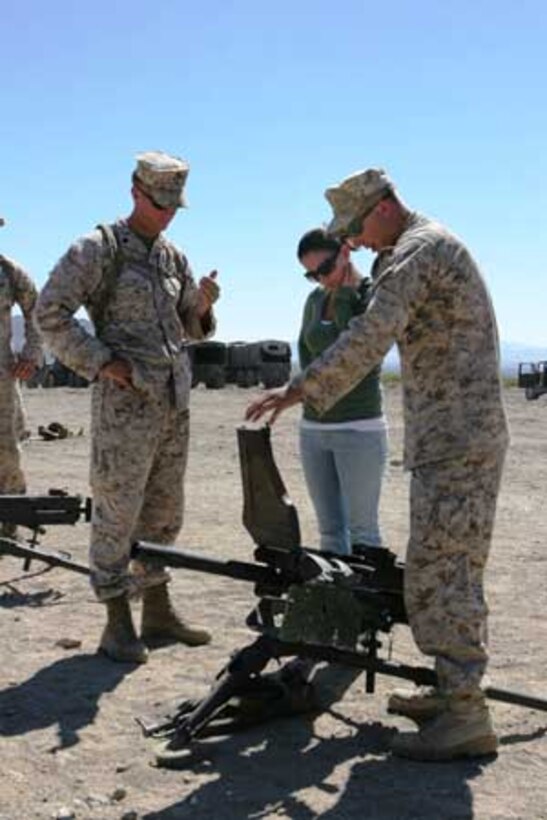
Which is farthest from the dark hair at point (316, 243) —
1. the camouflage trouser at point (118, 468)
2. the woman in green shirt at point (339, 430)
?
the camouflage trouser at point (118, 468)

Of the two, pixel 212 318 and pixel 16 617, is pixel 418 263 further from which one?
pixel 16 617

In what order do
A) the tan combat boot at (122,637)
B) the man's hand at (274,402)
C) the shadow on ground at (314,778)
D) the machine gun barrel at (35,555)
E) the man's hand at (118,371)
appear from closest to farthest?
the shadow on ground at (314,778), the man's hand at (274,402), the man's hand at (118,371), the tan combat boot at (122,637), the machine gun barrel at (35,555)

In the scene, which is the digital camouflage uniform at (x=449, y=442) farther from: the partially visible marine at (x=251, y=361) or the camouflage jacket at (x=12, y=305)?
the partially visible marine at (x=251, y=361)

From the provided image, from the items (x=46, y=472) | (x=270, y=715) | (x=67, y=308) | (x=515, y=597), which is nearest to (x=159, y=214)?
(x=67, y=308)

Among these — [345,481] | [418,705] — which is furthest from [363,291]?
[418,705]

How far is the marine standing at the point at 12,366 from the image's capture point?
7.83 metres

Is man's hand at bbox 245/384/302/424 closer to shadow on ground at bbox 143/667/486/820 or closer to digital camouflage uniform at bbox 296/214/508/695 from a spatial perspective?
digital camouflage uniform at bbox 296/214/508/695

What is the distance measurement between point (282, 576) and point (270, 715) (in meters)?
0.61

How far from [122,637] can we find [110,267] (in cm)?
170

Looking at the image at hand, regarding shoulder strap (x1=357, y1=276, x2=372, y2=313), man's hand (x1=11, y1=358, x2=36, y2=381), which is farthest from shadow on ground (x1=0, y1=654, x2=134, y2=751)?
man's hand (x1=11, y1=358, x2=36, y2=381)

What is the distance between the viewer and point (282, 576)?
444 centimetres

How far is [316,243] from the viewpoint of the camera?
5383 mm

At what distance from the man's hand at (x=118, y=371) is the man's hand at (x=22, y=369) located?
2766mm

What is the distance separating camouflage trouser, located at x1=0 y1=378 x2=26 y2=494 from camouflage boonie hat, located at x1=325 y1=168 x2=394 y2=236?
4213mm
